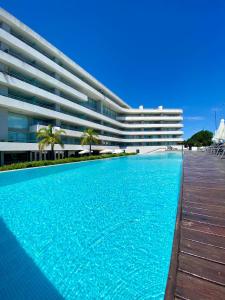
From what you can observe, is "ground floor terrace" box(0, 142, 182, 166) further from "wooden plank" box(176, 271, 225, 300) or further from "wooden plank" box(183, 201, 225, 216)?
"wooden plank" box(176, 271, 225, 300)

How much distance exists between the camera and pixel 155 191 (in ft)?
34.9

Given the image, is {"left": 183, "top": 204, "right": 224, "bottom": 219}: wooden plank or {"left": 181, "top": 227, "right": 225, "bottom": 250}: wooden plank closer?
{"left": 181, "top": 227, "right": 225, "bottom": 250}: wooden plank

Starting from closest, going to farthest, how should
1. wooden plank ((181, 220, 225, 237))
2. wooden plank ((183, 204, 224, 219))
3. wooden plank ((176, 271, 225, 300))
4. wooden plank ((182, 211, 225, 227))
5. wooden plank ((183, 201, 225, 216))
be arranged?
wooden plank ((176, 271, 225, 300))
wooden plank ((181, 220, 225, 237))
wooden plank ((182, 211, 225, 227))
wooden plank ((183, 204, 224, 219))
wooden plank ((183, 201, 225, 216))

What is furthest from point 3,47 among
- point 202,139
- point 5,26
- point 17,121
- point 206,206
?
point 202,139

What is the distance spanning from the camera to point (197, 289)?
6.89ft

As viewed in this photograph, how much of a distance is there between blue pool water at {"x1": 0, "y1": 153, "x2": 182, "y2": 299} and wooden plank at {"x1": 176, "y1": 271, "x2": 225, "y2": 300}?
151 cm

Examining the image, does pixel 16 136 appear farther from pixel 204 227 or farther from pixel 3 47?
pixel 204 227

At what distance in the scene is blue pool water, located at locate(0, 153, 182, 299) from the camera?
3.51m

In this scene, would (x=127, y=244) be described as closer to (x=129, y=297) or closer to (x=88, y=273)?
(x=88, y=273)

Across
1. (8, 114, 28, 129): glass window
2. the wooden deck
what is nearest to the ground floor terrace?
(8, 114, 28, 129): glass window

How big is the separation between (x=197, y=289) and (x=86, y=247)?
345 centimetres

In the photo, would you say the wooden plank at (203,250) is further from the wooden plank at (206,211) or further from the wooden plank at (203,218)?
the wooden plank at (206,211)

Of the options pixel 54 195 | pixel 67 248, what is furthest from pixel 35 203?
pixel 67 248

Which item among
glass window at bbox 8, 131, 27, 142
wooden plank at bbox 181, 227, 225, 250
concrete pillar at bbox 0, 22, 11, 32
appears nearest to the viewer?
wooden plank at bbox 181, 227, 225, 250
